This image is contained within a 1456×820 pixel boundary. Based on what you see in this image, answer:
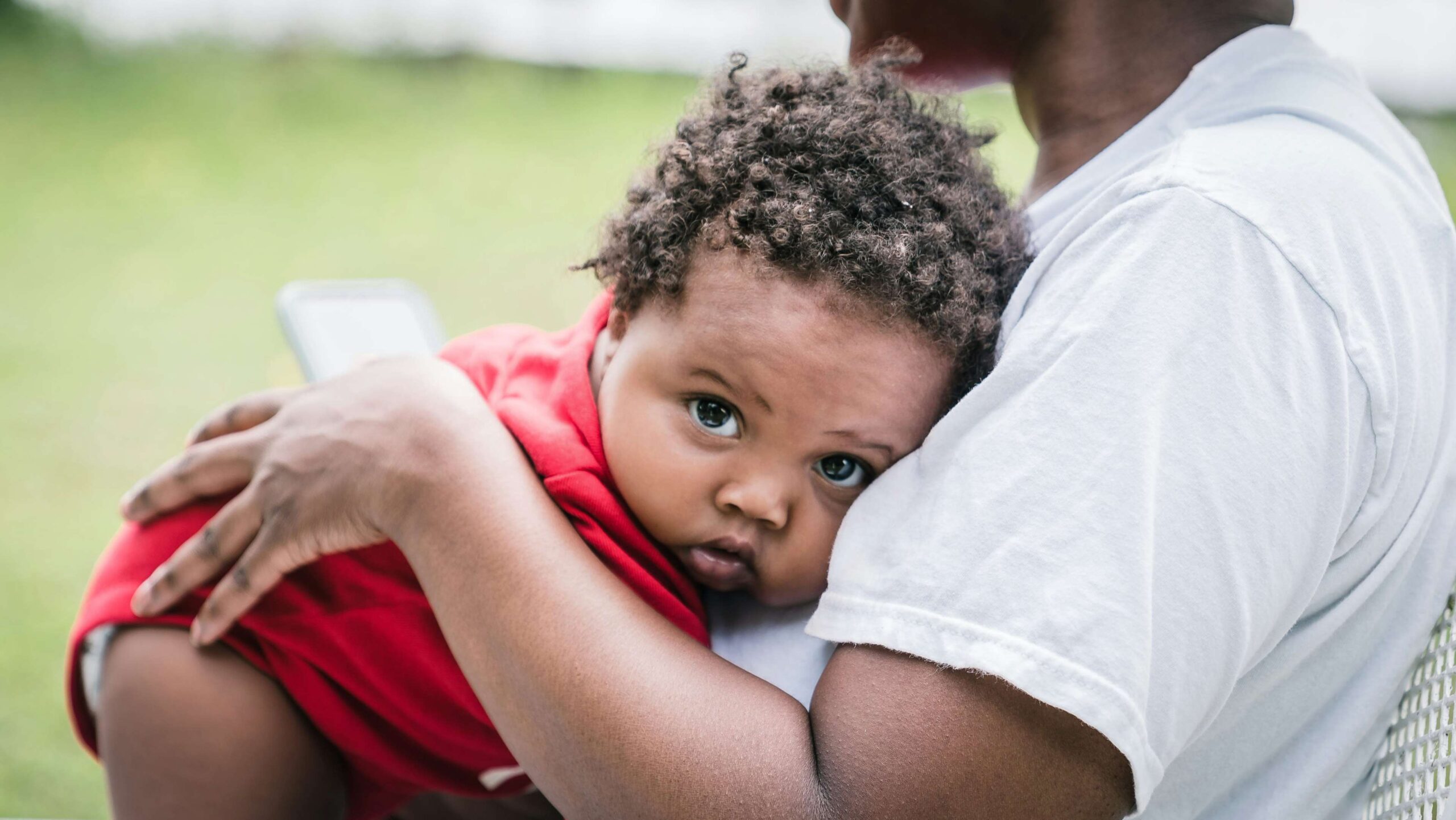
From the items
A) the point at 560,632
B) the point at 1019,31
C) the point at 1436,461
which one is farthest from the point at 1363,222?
the point at 560,632

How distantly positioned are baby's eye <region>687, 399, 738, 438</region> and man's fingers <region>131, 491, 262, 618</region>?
44 centimetres

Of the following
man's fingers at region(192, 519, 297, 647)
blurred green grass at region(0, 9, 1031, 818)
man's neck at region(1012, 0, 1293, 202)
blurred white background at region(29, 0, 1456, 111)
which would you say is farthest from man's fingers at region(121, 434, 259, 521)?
blurred white background at region(29, 0, 1456, 111)

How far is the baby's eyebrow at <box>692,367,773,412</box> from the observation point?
0.98 meters

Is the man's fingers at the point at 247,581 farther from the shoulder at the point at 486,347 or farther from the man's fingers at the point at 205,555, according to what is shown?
the shoulder at the point at 486,347

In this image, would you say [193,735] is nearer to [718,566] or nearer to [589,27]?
[718,566]

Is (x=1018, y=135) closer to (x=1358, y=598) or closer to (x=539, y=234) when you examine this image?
(x=539, y=234)

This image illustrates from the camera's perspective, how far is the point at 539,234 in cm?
551

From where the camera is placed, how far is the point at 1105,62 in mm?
1146

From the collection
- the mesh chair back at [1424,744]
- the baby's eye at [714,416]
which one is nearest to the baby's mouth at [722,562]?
the baby's eye at [714,416]

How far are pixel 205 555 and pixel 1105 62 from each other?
103 centimetres

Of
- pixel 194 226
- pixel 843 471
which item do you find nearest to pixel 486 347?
pixel 843 471

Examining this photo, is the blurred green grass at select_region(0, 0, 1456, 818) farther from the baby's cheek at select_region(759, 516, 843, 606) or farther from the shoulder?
the baby's cheek at select_region(759, 516, 843, 606)

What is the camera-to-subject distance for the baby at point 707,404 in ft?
3.20

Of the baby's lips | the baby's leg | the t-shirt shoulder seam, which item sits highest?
the t-shirt shoulder seam
